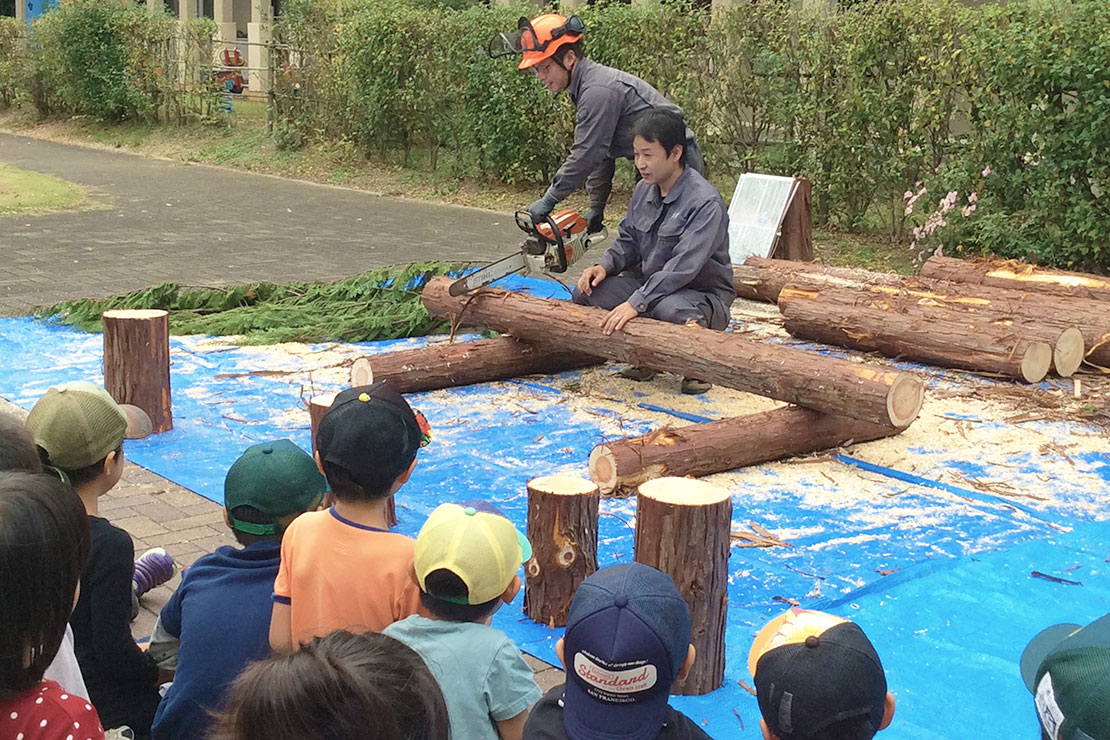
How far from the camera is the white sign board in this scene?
9523mm

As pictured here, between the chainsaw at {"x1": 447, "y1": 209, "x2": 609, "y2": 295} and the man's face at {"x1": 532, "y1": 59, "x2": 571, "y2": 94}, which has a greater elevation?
the man's face at {"x1": 532, "y1": 59, "x2": 571, "y2": 94}

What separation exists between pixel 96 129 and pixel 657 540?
2116cm

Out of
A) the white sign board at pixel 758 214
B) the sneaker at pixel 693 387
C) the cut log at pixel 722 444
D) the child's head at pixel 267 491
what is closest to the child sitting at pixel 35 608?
the child's head at pixel 267 491

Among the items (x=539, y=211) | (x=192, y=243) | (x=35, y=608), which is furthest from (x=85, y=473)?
(x=192, y=243)

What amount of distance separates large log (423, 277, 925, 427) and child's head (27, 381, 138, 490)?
3.12 meters

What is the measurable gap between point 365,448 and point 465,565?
0.49 meters

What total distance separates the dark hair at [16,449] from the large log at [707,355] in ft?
11.4

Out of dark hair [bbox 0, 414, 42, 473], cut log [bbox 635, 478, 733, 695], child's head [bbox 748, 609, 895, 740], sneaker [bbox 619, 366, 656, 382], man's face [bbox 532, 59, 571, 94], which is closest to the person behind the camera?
child's head [bbox 748, 609, 895, 740]

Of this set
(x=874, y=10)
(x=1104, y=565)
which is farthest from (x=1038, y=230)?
(x=1104, y=565)

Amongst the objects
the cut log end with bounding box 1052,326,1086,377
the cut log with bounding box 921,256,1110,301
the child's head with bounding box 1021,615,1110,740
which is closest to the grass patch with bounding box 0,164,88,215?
the cut log with bounding box 921,256,1110,301

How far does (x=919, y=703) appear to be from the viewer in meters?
3.28

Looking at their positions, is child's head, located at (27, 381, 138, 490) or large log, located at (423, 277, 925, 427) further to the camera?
large log, located at (423, 277, 925, 427)

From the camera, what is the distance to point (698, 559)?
131 inches

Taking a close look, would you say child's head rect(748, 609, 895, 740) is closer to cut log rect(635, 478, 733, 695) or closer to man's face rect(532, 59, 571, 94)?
cut log rect(635, 478, 733, 695)
